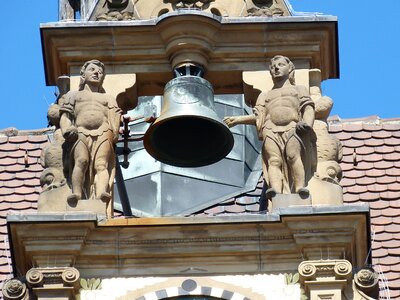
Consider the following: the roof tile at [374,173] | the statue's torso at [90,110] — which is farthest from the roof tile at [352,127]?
the statue's torso at [90,110]

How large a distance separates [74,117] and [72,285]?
209 centimetres

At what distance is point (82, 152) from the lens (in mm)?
36312

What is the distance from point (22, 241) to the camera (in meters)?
35.5

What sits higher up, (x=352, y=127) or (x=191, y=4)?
(x=352, y=127)

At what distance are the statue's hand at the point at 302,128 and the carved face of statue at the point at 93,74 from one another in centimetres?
215

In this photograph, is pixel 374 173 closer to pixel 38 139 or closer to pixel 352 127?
pixel 352 127

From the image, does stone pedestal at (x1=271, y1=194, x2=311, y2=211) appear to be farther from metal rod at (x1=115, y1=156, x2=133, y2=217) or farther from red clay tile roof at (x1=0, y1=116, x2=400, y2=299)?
red clay tile roof at (x1=0, y1=116, x2=400, y2=299)

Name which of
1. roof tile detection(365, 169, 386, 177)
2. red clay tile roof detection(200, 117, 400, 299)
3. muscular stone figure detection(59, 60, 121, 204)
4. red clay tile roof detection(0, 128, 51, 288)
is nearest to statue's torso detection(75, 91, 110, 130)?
muscular stone figure detection(59, 60, 121, 204)

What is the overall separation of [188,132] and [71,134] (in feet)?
4.11

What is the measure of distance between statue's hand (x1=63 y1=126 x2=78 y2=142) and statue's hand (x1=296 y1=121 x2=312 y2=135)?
2.18 metres

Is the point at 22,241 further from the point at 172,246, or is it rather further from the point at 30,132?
the point at 30,132

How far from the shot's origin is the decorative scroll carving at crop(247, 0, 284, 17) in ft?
125

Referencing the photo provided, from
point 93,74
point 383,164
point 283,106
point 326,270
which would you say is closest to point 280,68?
point 283,106

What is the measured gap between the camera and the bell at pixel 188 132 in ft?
120
